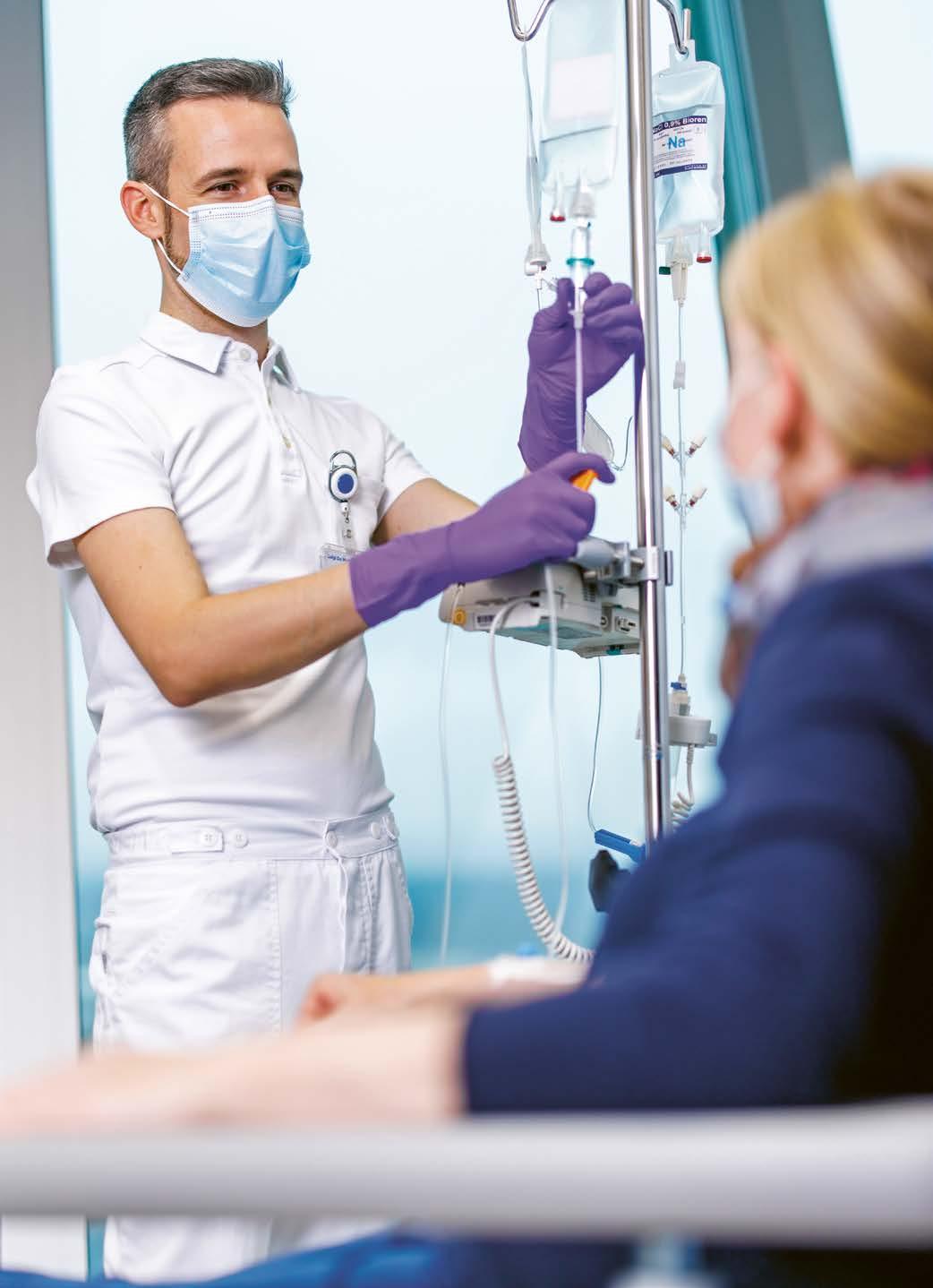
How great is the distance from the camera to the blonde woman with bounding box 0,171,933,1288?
70cm

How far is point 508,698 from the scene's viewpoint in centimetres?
298

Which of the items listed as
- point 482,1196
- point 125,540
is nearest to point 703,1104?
point 482,1196

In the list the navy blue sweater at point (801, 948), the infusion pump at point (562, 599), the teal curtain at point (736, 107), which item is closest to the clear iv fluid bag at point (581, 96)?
the infusion pump at point (562, 599)

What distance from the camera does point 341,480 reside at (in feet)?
6.59

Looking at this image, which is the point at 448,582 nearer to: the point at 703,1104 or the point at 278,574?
the point at 278,574

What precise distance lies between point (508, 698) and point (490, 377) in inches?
26.1

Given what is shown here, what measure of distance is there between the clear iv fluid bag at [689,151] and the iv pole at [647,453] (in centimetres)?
21

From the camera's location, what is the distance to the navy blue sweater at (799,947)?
0.70 m

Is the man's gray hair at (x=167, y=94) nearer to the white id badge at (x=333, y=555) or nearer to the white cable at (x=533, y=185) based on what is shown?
the white cable at (x=533, y=185)

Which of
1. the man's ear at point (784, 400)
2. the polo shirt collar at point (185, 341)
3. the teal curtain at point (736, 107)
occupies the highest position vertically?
the teal curtain at point (736, 107)

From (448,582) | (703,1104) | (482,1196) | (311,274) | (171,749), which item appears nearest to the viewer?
(482,1196)

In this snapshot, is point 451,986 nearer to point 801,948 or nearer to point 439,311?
point 801,948

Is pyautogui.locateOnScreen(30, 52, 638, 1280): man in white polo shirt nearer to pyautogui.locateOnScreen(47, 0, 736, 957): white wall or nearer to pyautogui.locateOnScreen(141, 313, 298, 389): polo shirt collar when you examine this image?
pyautogui.locateOnScreen(141, 313, 298, 389): polo shirt collar

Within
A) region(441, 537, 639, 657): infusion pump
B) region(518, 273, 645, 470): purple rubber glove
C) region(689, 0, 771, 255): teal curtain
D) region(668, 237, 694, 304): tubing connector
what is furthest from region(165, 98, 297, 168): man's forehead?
region(689, 0, 771, 255): teal curtain
